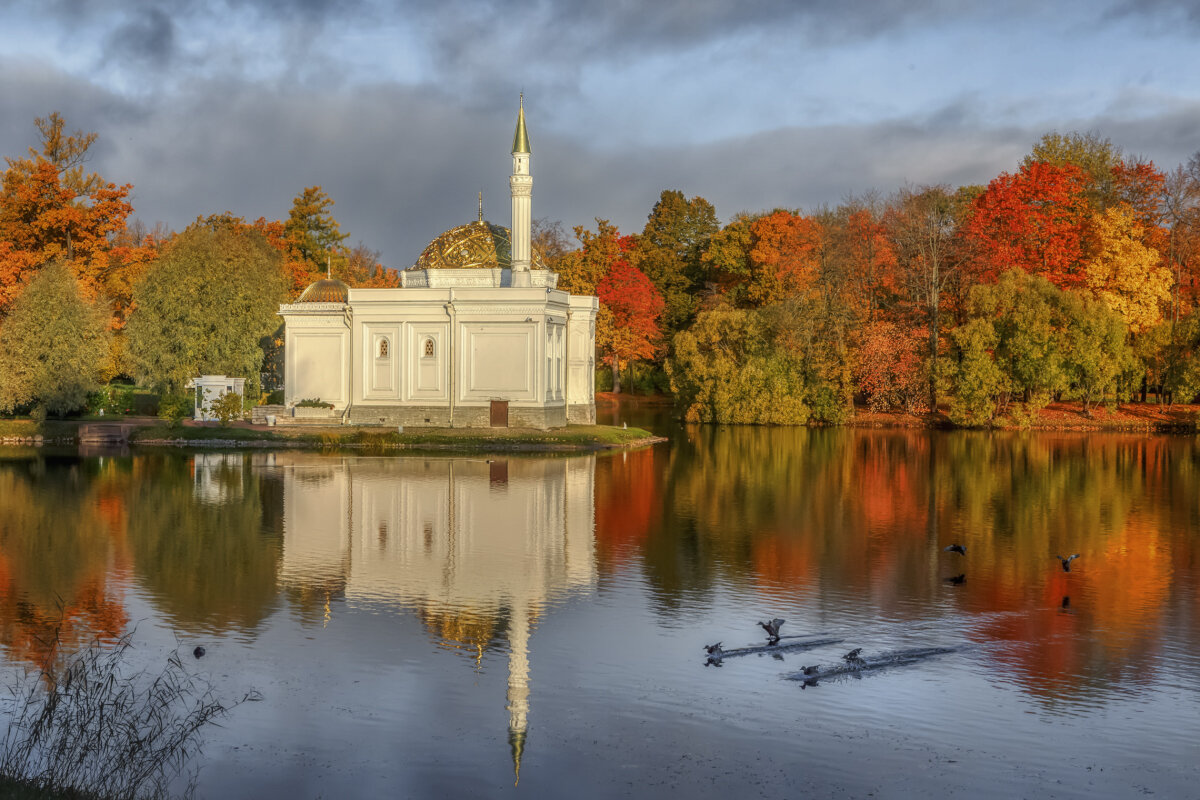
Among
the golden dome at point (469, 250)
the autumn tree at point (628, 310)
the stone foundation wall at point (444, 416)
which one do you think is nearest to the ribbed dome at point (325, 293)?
the golden dome at point (469, 250)

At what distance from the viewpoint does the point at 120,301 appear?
225 ft

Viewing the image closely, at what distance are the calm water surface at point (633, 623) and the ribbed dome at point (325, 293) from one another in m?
19.6

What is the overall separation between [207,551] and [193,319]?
117 ft

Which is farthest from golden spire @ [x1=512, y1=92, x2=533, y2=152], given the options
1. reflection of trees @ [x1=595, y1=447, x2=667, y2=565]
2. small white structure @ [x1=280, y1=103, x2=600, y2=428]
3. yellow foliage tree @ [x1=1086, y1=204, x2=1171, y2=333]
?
yellow foliage tree @ [x1=1086, y1=204, x2=1171, y2=333]

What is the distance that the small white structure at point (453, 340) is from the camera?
46.8m

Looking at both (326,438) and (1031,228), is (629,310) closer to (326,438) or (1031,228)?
(1031,228)

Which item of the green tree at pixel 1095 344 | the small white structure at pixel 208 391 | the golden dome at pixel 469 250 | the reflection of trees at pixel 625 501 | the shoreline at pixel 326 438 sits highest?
the golden dome at pixel 469 250

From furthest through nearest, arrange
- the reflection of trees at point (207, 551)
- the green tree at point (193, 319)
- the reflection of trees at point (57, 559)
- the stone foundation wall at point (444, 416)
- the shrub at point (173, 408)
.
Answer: the green tree at point (193, 319) → the stone foundation wall at point (444, 416) → the shrub at point (173, 408) → the reflection of trees at point (207, 551) → the reflection of trees at point (57, 559)

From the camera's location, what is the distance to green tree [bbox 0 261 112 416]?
148 ft

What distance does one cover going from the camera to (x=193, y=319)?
55.0m

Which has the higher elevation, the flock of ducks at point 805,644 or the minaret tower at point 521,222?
the minaret tower at point 521,222

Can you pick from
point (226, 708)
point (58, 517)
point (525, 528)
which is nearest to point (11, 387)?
point (58, 517)

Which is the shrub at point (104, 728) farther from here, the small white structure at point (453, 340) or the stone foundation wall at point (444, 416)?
the small white structure at point (453, 340)

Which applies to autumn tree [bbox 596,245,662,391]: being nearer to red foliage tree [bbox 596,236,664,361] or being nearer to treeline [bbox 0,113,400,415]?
red foliage tree [bbox 596,236,664,361]
